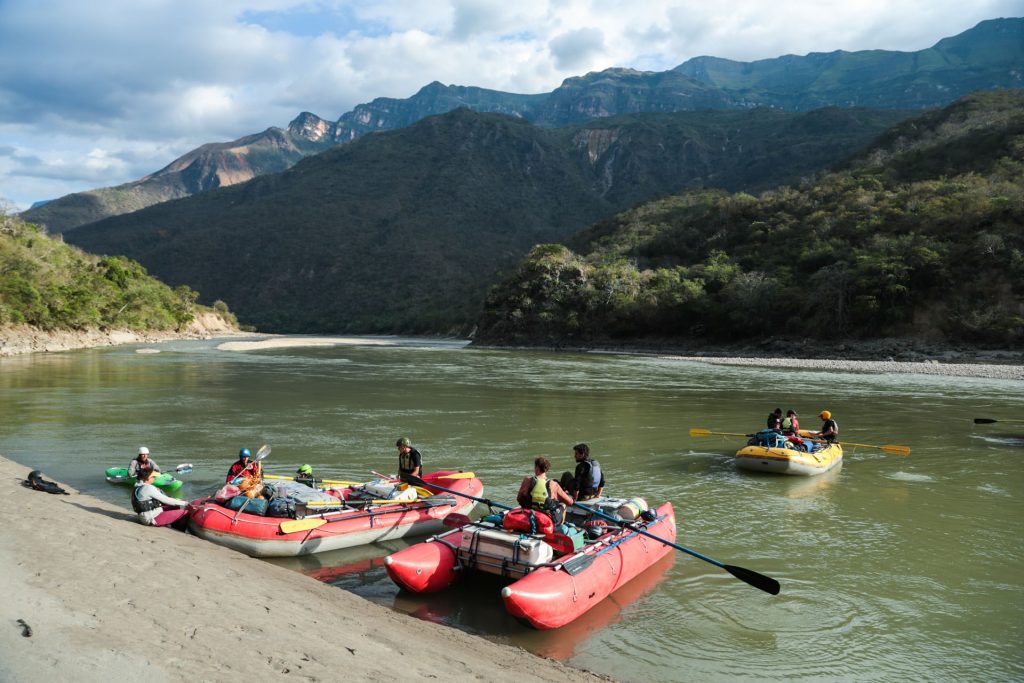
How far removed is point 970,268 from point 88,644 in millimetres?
58292

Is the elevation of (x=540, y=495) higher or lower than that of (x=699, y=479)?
higher

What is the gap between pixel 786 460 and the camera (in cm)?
1449

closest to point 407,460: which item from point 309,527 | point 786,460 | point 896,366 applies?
point 309,527

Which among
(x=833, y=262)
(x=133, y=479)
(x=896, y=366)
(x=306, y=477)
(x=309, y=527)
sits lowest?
(x=133, y=479)

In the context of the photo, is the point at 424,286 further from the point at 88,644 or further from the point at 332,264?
the point at 88,644

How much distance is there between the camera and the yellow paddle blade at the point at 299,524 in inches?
358

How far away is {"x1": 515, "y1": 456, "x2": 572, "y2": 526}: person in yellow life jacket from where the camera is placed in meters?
8.67

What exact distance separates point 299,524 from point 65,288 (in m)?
56.1

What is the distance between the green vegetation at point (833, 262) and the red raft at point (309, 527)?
47614 mm

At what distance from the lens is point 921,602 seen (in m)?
8.23

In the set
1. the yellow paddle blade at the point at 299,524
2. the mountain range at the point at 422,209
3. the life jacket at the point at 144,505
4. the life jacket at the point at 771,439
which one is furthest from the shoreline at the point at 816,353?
the mountain range at the point at 422,209

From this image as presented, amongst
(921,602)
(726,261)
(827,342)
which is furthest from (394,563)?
(726,261)

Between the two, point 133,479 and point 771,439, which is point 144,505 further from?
point 771,439

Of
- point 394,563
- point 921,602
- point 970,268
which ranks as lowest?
point 921,602
